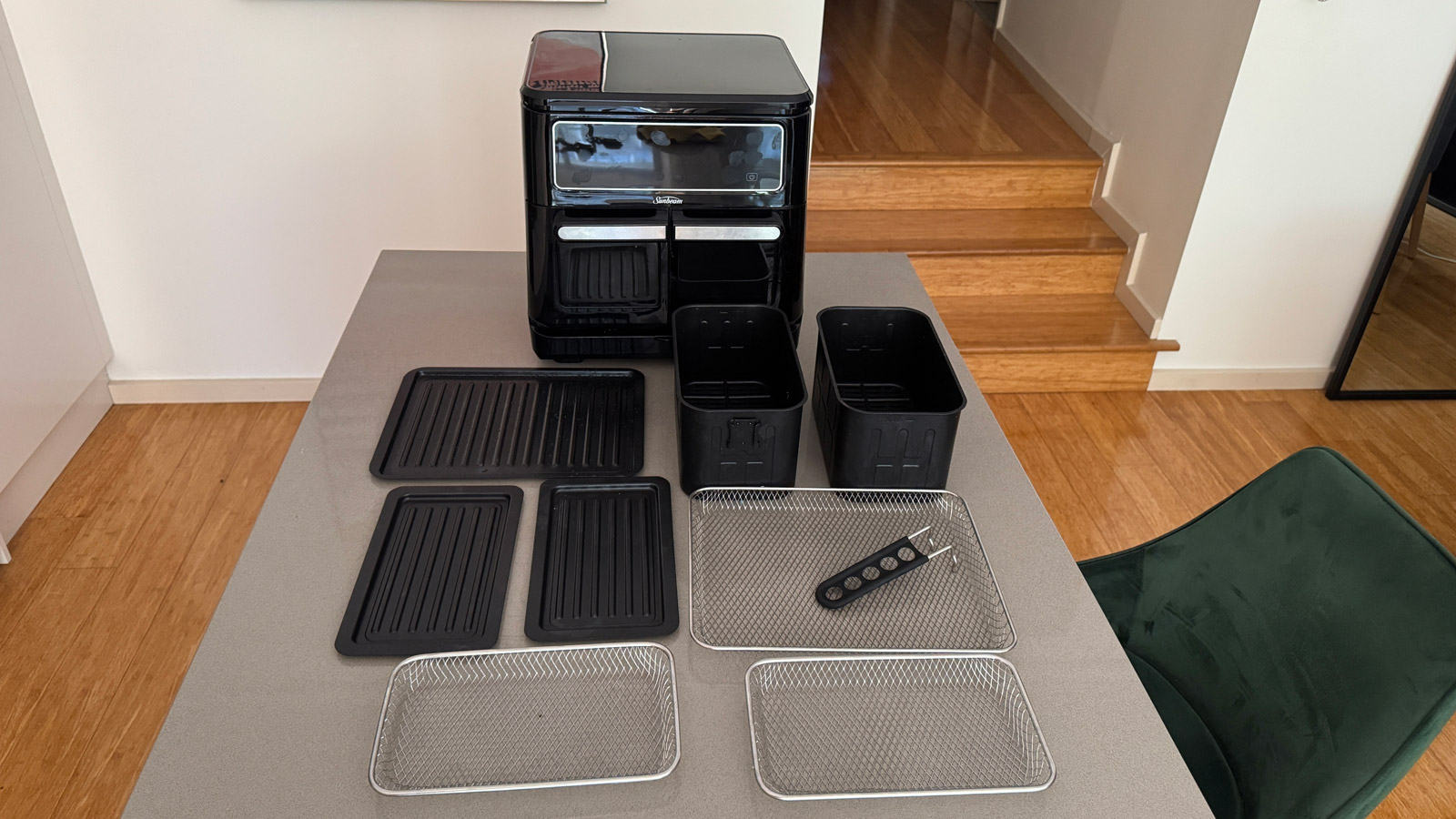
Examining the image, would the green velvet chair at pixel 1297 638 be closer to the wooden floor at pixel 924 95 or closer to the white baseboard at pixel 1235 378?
the white baseboard at pixel 1235 378

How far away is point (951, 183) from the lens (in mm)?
2986

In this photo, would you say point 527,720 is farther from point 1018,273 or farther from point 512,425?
point 1018,273

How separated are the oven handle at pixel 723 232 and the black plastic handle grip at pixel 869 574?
0.40 meters

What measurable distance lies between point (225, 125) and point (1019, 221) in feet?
7.07

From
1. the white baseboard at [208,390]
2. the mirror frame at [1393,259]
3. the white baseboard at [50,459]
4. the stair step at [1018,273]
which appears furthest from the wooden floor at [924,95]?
the white baseboard at [50,459]

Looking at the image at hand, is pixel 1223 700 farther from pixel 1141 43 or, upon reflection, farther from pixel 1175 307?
pixel 1141 43

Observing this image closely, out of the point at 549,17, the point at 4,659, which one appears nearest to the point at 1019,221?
the point at 549,17

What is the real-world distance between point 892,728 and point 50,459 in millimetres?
2253

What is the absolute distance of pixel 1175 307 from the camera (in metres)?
2.69

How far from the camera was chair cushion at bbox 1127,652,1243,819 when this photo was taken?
3.44ft

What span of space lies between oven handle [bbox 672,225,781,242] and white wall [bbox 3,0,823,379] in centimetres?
122

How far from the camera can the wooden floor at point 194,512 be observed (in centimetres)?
170

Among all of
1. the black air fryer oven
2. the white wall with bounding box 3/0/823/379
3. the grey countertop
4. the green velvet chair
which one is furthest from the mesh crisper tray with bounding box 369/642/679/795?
the white wall with bounding box 3/0/823/379

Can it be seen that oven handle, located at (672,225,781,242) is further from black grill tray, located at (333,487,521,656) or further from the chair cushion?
the chair cushion
